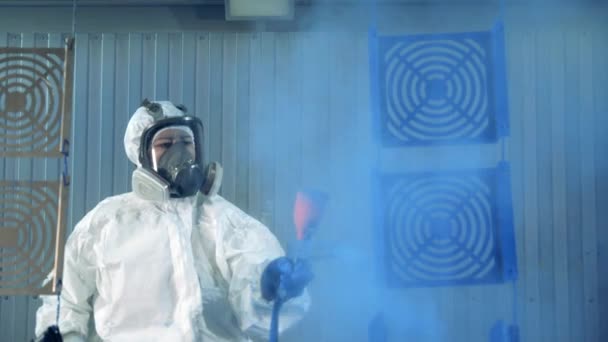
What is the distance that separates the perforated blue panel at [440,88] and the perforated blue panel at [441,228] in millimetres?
142

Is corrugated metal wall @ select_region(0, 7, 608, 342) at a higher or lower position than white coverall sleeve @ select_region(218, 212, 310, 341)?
higher

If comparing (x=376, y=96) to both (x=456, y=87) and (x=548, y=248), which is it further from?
(x=548, y=248)

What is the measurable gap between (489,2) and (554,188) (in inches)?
32.3

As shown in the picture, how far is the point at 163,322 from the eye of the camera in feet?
7.93

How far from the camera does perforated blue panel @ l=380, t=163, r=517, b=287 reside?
2.37 m

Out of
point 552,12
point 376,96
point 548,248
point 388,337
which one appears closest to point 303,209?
point 376,96

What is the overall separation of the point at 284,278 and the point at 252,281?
32 centimetres

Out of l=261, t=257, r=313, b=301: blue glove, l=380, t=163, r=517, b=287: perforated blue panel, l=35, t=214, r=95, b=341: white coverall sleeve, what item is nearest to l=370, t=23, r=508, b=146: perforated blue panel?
l=380, t=163, r=517, b=287: perforated blue panel

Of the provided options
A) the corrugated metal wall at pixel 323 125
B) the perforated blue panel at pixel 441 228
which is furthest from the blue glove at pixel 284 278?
the corrugated metal wall at pixel 323 125

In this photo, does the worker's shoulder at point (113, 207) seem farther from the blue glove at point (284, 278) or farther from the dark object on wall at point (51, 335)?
the blue glove at point (284, 278)

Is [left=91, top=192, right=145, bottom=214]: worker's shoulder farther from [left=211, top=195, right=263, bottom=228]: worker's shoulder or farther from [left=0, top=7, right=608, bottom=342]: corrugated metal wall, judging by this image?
[left=0, top=7, right=608, bottom=342]: corrugated metal wall

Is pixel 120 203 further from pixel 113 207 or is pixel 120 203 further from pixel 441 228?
pixel 441 228

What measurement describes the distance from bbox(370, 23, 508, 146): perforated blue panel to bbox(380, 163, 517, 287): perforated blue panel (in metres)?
0.14

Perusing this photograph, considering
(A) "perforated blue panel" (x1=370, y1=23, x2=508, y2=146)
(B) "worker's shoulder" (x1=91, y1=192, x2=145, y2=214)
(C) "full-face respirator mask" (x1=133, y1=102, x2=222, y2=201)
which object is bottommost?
(B) "worker's shoulder" (x1=91, y1=192, x2=145, y2=214)
